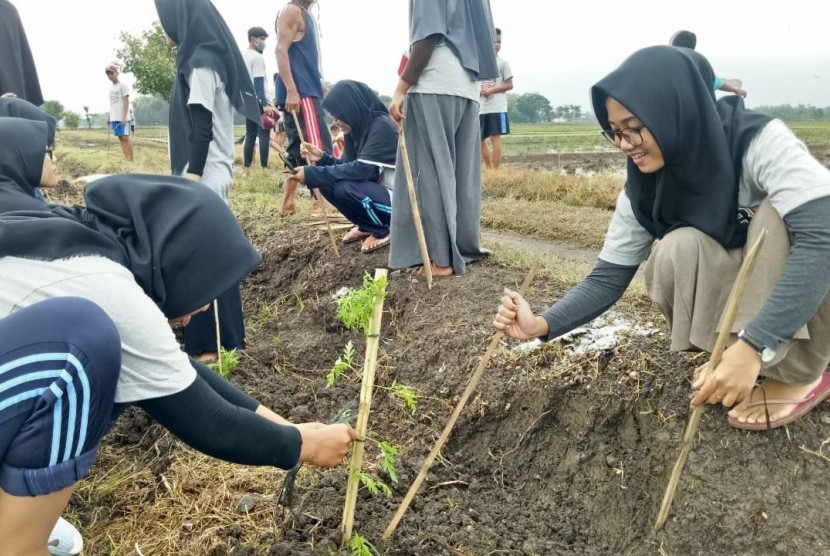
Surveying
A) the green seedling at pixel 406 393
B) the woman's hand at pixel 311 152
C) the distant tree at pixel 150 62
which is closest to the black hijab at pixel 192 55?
the woman's hand at pixel 311 152

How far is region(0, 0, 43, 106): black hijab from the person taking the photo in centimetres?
444

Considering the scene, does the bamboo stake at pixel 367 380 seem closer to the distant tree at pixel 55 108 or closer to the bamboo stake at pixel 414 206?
the bamboo stake at pixel 414 206

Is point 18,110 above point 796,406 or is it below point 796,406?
above

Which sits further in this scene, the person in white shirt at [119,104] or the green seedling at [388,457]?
the person in white shirt at [119,104]

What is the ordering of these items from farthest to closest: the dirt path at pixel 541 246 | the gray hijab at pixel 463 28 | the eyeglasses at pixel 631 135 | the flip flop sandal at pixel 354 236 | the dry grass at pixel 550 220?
the dry grass at pixel 550 220
the dirt path at pixel 541 246
the flip flop sandal at pixel 354 236
the gray hijab at pixel 463 28
the eyeglasses at pixel 631 135

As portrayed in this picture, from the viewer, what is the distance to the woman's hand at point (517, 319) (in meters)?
2.00

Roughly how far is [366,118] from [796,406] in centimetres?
325

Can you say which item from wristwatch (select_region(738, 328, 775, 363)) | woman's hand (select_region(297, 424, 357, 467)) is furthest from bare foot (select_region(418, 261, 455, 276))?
wristwatch (select_region(738, 328, 775, 363))

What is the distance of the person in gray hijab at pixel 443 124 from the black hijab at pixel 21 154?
1.87 metres

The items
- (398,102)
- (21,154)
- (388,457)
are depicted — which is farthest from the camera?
(398,102)

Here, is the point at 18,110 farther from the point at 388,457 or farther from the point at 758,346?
the point at 758,346

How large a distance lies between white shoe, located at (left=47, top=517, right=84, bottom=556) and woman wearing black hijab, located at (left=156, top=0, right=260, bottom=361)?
1.42 metres

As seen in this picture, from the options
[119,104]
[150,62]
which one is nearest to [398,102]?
[119,104]

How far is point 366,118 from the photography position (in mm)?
4527
